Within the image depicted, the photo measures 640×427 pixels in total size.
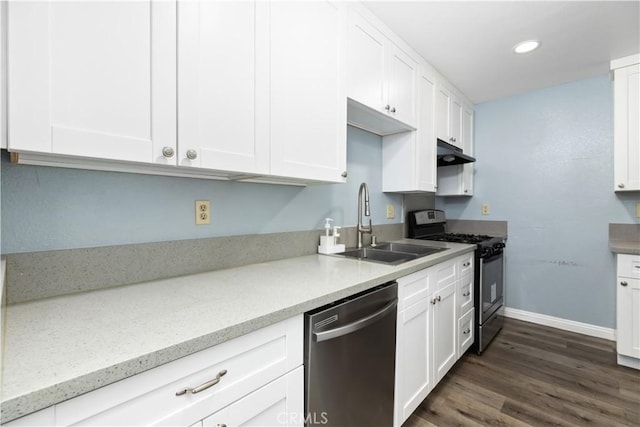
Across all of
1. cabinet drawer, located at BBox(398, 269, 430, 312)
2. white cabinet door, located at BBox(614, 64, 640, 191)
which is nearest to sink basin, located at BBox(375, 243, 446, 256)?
cabinet drawer, located at BBox(398, 269, 430, 312)

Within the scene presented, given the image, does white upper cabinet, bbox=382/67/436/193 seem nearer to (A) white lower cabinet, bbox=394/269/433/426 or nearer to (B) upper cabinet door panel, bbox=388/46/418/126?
(B) upper cabinet door panel, bbox=388/46/418/126

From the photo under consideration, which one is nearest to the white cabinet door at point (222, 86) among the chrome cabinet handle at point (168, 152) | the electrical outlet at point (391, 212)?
the chrome cabinet handle at point (168, 152)

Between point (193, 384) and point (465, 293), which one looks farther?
point (465, 293)

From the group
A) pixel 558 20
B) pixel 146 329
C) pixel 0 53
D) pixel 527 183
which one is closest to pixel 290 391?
pixel 146 329

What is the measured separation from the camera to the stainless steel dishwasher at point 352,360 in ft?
3.08

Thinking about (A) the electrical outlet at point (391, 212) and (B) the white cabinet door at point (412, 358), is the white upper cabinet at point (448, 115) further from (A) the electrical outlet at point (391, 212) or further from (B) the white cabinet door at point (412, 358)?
(B) the white cabinet door at point (412, 358)

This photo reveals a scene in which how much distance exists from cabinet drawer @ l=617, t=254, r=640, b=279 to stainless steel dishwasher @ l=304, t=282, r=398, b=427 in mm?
2078

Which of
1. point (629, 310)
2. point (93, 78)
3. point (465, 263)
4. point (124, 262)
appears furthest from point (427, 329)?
point (93, 78)

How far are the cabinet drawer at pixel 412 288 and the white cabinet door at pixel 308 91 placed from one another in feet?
2.04

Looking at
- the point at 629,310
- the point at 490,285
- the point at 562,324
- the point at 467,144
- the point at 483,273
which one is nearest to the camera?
the point at 629,310

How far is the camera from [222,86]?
3.34 feet

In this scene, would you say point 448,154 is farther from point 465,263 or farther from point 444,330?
point 444,330

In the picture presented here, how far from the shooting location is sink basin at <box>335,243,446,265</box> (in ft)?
6.11

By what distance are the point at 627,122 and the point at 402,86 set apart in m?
1.93
